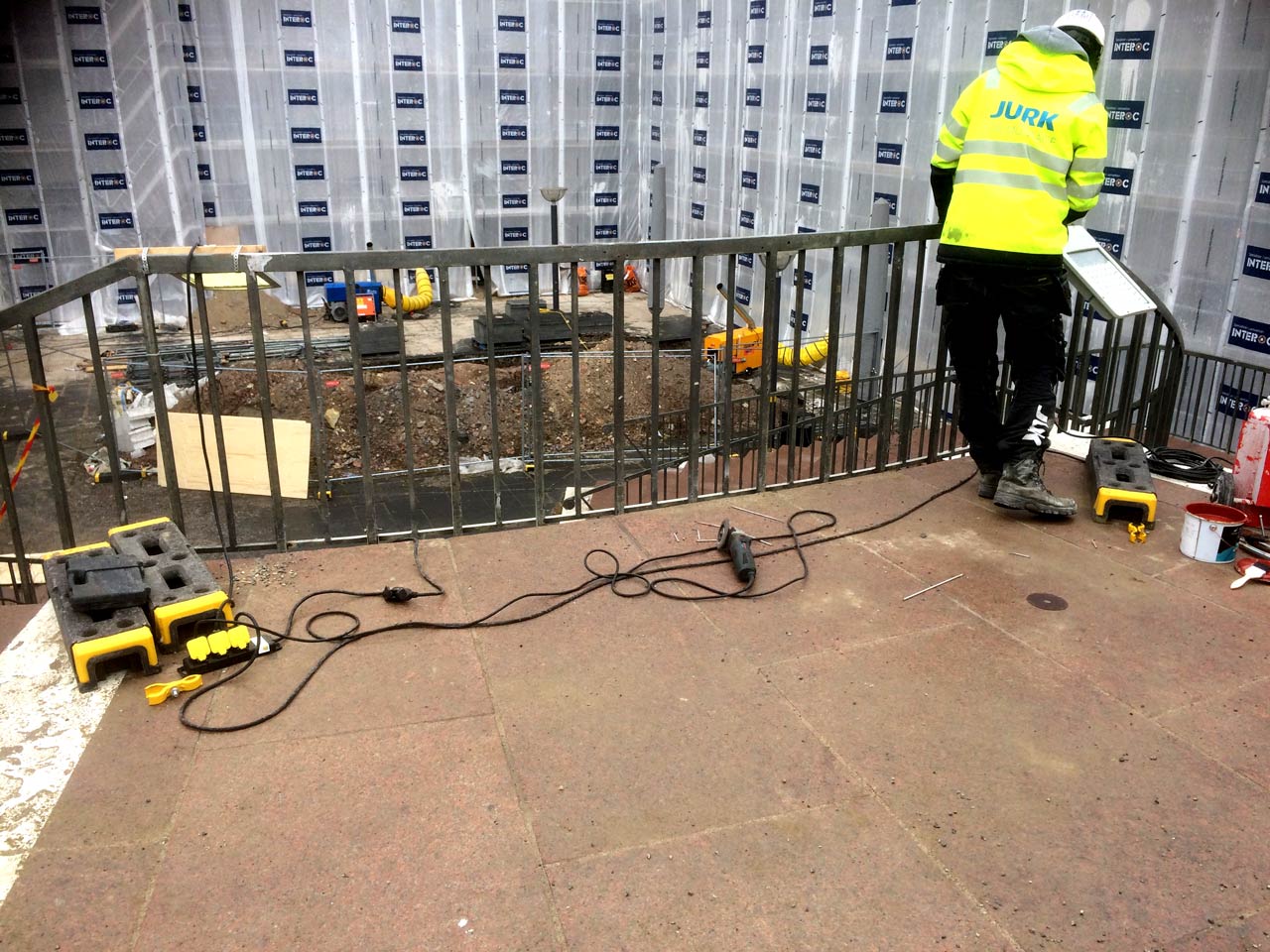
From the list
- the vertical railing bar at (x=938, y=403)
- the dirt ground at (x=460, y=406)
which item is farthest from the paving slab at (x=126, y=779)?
the dirt ground at (x=460, y=406)

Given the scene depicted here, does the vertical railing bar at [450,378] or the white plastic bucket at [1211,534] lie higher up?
the vertical railing bar at [450,378]

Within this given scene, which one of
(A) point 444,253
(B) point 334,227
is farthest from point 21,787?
(B) point 334,227

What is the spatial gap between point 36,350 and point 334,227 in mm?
14795

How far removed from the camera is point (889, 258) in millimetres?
5418

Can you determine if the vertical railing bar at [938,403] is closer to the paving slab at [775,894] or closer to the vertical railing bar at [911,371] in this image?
the vertical railing bar at [911,371]

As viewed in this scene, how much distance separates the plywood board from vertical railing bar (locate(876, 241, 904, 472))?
2704 millimetres

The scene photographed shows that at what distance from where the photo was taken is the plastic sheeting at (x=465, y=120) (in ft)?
42.0

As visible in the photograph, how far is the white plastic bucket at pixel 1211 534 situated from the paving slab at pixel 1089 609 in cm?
33

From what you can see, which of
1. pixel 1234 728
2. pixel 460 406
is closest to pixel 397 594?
pixel 1234 728

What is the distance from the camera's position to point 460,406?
13.0 meters

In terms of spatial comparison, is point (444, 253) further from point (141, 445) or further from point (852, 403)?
point (141, 445)

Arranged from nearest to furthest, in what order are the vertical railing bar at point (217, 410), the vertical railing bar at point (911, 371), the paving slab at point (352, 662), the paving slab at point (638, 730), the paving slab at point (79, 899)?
the paving slab at point (79, 899) < the paving slab at point (638, 730) < the paving slab at point (352, 662) < the vertical railing bar at point (217, 410) < the vertical railing bar at point (911, 371)

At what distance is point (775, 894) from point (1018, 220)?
315 centimetres

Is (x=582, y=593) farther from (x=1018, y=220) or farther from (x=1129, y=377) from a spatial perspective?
(x=1129, y=377)
